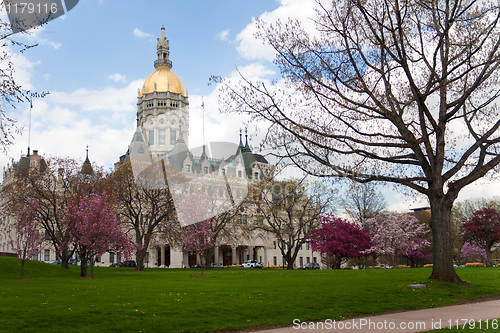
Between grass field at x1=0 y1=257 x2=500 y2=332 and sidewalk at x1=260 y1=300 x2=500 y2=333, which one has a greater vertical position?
grass field at x1=0 y1=257 x2=500 y2=332

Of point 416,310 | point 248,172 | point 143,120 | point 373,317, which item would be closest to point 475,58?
point 416,310

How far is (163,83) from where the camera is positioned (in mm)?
128500

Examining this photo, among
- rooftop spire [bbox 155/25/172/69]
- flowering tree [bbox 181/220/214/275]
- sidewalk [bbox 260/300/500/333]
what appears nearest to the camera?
sidewalk [bbox 260/300/500/333]

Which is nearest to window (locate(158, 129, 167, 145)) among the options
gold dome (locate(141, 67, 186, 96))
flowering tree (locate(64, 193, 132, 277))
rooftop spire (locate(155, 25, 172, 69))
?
gold dome (locate(141, 67, 186, 96))

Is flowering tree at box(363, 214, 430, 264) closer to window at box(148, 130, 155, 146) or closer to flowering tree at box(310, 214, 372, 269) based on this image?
flowering tree at box(310, 214, 372, 269)

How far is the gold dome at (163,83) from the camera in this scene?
12794 centimetres

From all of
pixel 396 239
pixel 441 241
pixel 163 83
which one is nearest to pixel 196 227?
pixel 441 241

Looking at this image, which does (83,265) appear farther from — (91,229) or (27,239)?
(27,239)

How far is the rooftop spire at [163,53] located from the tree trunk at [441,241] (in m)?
123

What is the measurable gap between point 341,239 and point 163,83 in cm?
8842

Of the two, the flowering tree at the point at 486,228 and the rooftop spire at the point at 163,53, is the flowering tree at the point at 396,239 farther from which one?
the rooftop spire at the point at 163,53

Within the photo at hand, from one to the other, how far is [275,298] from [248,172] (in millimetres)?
70108

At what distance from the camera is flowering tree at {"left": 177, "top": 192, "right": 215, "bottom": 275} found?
127 ft

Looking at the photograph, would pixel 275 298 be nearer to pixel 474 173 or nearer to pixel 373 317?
pixel 373 317
